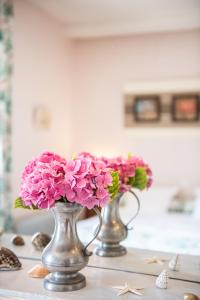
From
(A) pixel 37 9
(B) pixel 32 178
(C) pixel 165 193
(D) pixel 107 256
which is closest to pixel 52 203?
(B) pixel 32 178

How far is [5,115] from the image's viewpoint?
129 inches

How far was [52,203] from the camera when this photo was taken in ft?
4.01

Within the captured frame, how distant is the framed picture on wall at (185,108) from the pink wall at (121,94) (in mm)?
124

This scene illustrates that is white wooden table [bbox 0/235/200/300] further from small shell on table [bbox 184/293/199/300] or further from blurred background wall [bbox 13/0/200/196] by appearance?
blurred background wall [bbox 13/0/200/196]

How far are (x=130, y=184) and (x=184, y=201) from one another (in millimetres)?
2384

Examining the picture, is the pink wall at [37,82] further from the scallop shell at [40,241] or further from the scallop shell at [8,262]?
the scallop shell at [8,262]

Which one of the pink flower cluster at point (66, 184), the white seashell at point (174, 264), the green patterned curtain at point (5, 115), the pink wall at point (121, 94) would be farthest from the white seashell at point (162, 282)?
the pink wall at point (121, 94)

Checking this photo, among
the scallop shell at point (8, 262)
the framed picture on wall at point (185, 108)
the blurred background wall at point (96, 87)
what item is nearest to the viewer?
the scallop shell at point (8, 262)

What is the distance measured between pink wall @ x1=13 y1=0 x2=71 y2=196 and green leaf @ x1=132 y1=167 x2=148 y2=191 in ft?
6.29

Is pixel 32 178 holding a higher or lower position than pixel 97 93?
lower

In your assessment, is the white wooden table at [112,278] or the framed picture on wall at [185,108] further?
the framed picture on wall at [185,108]

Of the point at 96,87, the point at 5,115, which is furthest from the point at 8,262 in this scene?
the point at 96,87

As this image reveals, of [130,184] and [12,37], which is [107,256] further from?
[12,37]

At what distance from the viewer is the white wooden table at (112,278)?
1241mm
